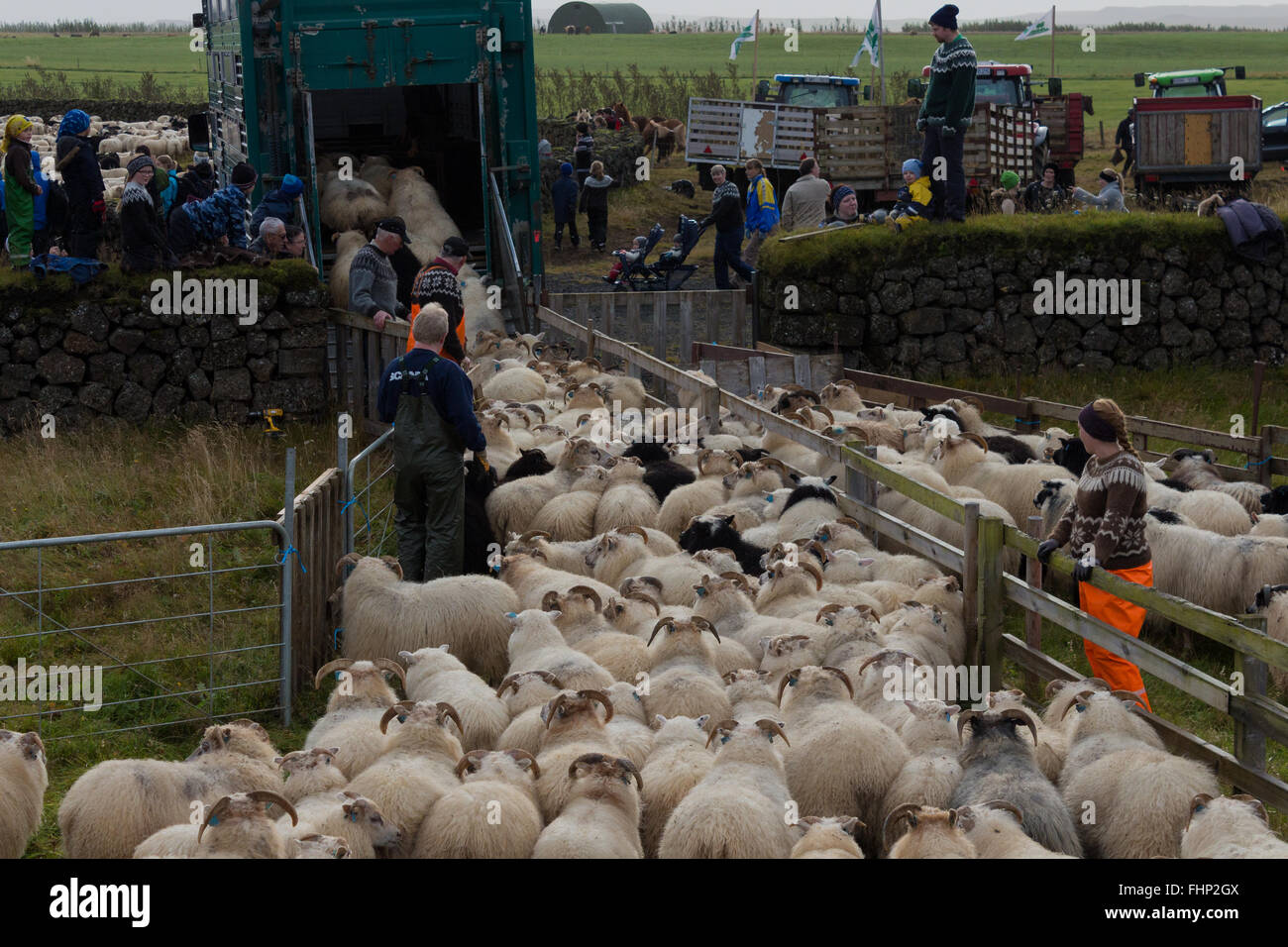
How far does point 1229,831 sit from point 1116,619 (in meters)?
2.09

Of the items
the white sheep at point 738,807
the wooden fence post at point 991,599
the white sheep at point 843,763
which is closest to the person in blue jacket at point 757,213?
the wooden fence post at point 991,599

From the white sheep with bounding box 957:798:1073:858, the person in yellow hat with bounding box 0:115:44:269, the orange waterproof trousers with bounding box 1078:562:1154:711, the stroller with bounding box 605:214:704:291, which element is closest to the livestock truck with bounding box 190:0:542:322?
the person in yellow hat with bounding box 0:115:44:269

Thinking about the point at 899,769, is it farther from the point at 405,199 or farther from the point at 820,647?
the point at 405,199

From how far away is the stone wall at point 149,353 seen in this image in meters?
13.3

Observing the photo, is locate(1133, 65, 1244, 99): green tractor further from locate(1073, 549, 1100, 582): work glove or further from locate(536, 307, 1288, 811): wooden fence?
locate(1073, 549, 1100, 582): work glove

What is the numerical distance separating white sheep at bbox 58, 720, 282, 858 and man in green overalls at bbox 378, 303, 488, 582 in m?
3.12

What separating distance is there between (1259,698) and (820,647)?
228cm

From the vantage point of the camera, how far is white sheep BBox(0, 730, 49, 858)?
591cm

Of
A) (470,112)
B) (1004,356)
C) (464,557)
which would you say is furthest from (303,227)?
(1004,356)

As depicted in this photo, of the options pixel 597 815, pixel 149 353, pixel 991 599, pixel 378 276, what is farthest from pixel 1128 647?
pixel 149 353

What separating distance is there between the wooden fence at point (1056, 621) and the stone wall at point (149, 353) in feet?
15.1

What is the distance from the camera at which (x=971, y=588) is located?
7777mm

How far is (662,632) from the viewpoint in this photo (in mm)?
7445

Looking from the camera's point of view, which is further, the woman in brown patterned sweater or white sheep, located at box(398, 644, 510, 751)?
the woman in brown patterned sweater
